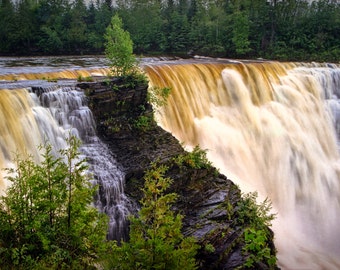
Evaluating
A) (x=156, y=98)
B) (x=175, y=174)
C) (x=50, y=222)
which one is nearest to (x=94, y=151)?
(x=175, y=174)

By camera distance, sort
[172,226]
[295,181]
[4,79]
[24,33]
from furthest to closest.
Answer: [24,33] → [295,181] → [4,79] → [172,226]

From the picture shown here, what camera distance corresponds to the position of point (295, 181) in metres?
20.5

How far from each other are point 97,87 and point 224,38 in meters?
36.4

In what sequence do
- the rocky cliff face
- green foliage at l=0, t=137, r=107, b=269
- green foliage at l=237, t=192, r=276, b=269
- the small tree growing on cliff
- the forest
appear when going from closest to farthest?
green foliage at l=0, t=137, r=107, b=269
green foliage at l=237, t=192, r=276, b=269
the rocky cliff face
the small tree growing on cliff
the forest

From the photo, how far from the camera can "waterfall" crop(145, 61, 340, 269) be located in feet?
57.5

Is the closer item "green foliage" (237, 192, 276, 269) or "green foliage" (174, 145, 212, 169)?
"green foliage" (237, 192, 276, 269)

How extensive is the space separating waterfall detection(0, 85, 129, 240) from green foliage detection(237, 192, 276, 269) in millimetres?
3780

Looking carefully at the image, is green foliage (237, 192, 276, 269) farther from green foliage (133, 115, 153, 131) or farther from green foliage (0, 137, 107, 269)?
green foliage (0, 137, 107, 269)

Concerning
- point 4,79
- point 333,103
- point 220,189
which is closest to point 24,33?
point 4,79

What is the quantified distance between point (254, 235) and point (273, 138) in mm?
11350

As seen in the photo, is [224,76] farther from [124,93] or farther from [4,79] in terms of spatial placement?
[4,79]

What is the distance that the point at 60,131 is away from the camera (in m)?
13.0

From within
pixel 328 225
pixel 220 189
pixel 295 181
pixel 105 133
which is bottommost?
pixel 328 225

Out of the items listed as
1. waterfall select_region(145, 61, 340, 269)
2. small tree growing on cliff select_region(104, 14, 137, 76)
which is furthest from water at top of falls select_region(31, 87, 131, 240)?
waterfall select_region(145, 61, 340, 269)
